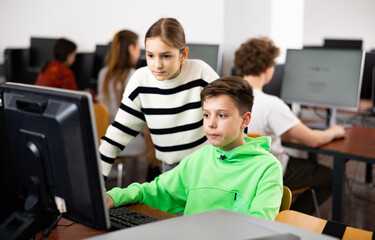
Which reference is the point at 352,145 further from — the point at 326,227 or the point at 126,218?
the point at 126,218

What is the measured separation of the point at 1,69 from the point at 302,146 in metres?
4.17

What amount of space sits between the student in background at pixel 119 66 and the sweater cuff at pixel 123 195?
7.06 ft

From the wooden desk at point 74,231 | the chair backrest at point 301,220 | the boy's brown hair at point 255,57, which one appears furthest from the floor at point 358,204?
the wooden desk at point 74,231

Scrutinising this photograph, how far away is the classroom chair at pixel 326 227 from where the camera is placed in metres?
1.31

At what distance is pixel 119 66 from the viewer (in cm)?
Result: 370

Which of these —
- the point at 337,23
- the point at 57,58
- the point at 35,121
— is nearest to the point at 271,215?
the point at 35,121

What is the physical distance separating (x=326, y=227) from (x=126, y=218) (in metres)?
0.52

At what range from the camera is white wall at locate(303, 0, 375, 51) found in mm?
7781

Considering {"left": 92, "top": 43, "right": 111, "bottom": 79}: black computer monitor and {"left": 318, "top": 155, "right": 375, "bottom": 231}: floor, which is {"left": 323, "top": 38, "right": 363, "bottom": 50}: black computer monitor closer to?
{"left": 318, "top": 155, "right": 375, "bottom": 231}: floor

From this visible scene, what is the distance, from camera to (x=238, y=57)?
288 cm

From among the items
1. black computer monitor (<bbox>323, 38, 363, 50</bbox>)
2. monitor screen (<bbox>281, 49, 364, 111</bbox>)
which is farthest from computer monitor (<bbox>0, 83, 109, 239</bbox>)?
black computer monitor (<bbox>323, 38, 363, 50</bbox>)

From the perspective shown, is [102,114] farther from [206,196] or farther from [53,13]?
[53,13]

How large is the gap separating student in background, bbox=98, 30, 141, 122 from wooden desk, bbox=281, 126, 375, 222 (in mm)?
1270

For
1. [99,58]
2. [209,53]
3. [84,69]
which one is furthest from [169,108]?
[84,69]
